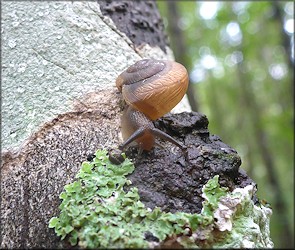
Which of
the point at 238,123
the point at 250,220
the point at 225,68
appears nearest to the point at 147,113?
the point at 250,220

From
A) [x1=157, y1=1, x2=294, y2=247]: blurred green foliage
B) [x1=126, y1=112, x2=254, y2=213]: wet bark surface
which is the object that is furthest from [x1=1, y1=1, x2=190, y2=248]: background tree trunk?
[x1=157, y1=1, x2=294, y2=247]: blurred green foliage

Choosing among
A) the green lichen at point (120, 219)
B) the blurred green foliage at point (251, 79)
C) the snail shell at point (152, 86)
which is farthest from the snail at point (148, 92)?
the blurred green foliage at point (251, 79)

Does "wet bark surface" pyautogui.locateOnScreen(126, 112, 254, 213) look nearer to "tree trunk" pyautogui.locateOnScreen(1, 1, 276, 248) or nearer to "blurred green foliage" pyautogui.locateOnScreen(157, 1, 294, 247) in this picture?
"tree trunk" pyautogui.locateOnScreen(1, 1, 276, 248)

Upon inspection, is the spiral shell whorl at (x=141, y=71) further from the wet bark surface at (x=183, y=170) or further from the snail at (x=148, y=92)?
the wet bark surface at (x=183, y=170)

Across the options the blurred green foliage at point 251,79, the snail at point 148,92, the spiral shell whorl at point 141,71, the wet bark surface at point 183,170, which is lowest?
the blurred green foliage at point 251,79

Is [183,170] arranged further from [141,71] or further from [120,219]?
[141,71]
